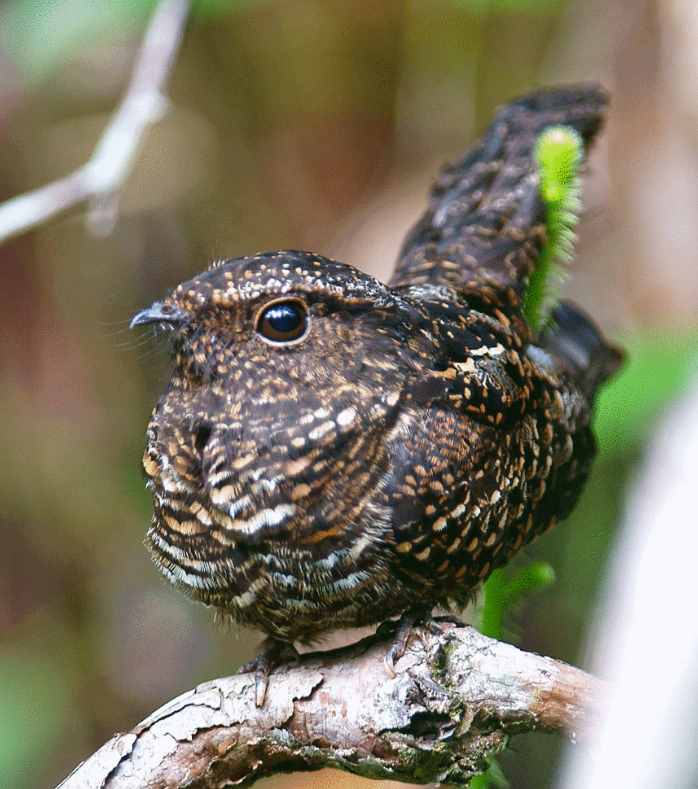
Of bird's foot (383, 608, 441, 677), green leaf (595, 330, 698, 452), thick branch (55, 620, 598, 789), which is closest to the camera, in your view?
thick branch (55, 620, 598, 789)

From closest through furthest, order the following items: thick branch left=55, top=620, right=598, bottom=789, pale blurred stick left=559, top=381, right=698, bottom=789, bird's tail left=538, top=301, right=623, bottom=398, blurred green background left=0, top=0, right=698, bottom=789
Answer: pale blurred stick left=559, top=381, right=698, bottom=789
thick branch left=55, top=620, right=598, bottom=789
bird's tail left=538, top=301, right=623, bottom=398
blurred green background left=0, top=0, right=698, bottom=789

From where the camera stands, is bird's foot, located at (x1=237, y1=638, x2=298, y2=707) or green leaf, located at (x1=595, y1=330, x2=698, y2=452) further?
green leaf, located at (x1=595, y1=330, x2=698, y2=452)

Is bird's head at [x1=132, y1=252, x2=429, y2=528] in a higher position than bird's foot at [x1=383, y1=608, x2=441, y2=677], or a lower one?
higher

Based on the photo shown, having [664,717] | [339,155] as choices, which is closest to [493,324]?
[664,717]

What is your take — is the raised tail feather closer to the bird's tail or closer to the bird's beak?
the bird's tail

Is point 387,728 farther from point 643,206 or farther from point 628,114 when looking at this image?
point 628,114

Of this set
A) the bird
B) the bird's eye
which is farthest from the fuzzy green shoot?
the bird's eye

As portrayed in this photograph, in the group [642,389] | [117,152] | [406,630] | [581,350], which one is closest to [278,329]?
[406,630]

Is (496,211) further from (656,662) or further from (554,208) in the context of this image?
(656,662)
